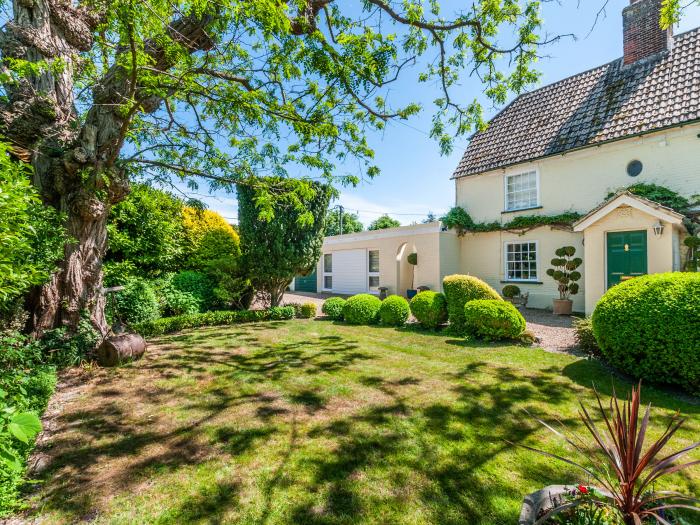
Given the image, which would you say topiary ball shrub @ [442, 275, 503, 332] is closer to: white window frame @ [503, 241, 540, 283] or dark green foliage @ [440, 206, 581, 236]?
white window frame @ [503, 241, 540, 283]

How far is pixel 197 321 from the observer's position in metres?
9.26

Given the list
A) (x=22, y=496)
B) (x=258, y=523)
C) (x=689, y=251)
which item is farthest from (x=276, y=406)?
(x=689, y=251)

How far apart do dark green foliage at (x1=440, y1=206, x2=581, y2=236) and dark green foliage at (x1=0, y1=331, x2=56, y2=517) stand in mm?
12997

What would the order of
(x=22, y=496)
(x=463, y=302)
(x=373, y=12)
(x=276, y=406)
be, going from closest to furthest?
(x=22, y=496) → (x=276, y=406) → (x=373, y=12) → (x=463, y=302)

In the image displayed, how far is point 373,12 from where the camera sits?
220 inches

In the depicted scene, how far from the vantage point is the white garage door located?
678 inches

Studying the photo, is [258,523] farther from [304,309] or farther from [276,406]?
[304,309]

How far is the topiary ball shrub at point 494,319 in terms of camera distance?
277 inches

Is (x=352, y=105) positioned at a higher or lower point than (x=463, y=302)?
higher

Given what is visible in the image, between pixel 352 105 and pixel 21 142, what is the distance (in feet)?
18.2

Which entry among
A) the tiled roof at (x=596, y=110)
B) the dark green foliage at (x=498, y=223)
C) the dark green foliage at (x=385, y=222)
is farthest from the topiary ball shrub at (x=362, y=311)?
the dark green foliage at (x=385, y=222)

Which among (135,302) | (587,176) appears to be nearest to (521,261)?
(587,176)

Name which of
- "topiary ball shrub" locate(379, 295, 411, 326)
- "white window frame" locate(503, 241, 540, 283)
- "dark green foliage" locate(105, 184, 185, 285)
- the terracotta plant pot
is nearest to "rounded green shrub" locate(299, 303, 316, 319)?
"topiary ball shrub" locate(379, 295, 411, 326)

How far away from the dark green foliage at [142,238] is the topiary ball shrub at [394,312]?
6187 mm
